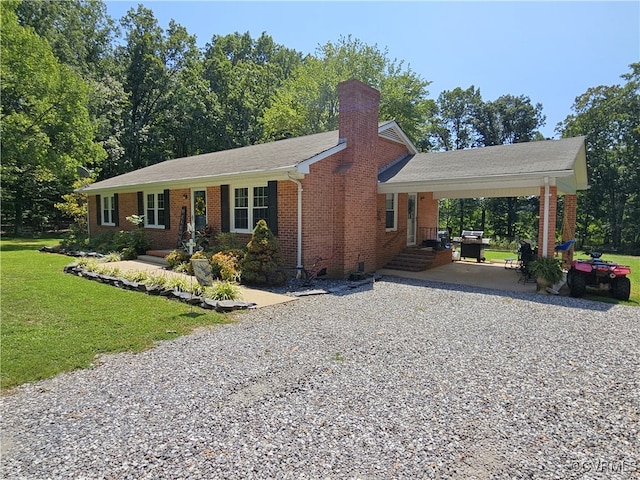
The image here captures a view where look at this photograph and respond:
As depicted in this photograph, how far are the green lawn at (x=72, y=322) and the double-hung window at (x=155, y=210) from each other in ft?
17.8

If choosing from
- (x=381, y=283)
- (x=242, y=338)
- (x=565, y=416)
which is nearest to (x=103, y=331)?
(x=242, y=338)

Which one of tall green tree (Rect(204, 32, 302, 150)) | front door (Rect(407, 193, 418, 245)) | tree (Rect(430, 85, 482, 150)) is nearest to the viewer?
front door (Rect(407, 193, 418, 245))

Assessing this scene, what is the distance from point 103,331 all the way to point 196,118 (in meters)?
29.6

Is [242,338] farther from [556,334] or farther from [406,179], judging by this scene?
[406,179]

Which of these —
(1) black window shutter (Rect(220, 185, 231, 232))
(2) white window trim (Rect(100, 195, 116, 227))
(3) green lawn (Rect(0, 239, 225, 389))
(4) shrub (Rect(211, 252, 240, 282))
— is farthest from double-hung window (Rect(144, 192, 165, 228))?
(4) shrub (Rect(211, 252, 240, 282))

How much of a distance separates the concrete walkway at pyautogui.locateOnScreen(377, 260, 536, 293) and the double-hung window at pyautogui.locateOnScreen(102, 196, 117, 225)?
12.8m

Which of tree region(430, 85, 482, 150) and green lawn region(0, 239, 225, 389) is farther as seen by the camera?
tree region(430, 85, 482, 150)

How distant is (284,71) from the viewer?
41.9m

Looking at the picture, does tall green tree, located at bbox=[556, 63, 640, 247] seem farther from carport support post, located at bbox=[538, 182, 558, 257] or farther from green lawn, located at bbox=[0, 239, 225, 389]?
green lawn, located at bbox=[0, 239, 225, 389]

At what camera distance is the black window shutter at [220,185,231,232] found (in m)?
11.8

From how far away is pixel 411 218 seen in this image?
14609 mm

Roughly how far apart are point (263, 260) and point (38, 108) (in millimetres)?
17110

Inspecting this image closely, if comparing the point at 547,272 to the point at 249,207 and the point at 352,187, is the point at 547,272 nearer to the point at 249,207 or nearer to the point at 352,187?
the point at 352,187

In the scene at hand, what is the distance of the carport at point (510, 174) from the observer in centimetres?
961
